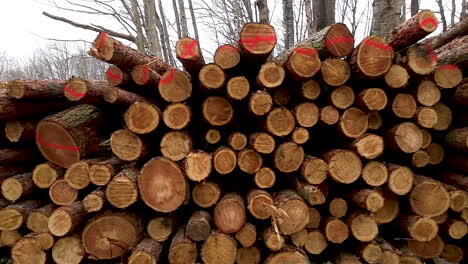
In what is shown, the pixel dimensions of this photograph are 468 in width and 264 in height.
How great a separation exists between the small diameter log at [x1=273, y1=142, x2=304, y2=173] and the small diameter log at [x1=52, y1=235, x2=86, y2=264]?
153cm

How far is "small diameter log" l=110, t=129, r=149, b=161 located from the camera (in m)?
2.18

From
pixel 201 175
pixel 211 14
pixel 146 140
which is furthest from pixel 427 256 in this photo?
pixel 211 14

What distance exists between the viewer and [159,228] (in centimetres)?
221

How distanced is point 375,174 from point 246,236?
1.06 metres

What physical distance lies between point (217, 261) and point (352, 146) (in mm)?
1280

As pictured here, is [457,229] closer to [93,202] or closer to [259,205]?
[259,205]

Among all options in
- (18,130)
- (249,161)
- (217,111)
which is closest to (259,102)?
(217,111)

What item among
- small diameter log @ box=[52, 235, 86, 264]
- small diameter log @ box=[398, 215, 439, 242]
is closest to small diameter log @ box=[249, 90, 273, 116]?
small diameter log @ box=[398, 215, 439, 242]

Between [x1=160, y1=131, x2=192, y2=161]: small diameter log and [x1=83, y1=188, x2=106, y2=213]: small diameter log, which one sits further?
[x1=160, y1=131, x2=192, y2=161]: small diameter log

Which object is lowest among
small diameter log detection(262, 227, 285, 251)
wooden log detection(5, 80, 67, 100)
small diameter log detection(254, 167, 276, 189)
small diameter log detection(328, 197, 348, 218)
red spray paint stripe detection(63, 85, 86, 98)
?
small diameter log detection(262, 227, 285, 251)

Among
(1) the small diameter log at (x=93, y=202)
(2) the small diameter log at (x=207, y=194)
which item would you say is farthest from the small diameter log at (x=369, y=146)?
(1) the small diameter log at (x=93, y=202)

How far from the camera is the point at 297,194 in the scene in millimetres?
2258

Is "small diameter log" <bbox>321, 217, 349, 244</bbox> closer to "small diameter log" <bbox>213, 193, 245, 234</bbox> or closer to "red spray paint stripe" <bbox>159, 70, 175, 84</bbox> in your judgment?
"small diameter log" <bbox>213, 193, 245, 234</bbox>

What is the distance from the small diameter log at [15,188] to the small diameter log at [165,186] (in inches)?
44.9
